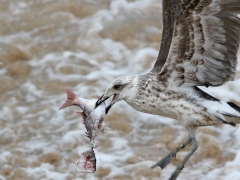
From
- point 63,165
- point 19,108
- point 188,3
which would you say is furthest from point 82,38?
point 188,3

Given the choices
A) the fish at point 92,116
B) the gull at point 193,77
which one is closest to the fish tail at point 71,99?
the fish at point 92,116

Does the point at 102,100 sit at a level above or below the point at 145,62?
above

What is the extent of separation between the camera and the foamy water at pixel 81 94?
5.58m

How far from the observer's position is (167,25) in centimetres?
509

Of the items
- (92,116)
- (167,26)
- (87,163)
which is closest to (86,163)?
(87,163)

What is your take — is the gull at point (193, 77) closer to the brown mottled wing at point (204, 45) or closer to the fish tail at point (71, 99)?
the brown mottled wing at point (204, 45)

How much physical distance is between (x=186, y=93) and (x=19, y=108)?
2.39 meters

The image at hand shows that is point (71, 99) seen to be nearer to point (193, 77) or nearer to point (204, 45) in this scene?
point (193, 77)

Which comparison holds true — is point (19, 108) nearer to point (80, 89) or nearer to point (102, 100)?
point (80, 89)

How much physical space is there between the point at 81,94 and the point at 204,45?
2.52m

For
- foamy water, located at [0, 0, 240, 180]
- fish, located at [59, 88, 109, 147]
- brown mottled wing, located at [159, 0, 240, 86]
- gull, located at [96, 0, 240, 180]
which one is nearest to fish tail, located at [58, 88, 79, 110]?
fish, located at [59, 88, 109, 147]

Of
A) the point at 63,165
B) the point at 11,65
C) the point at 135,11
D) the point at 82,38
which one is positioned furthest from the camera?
the point at 135,11

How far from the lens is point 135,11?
8.24 m

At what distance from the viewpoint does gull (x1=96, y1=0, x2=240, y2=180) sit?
4297mm
